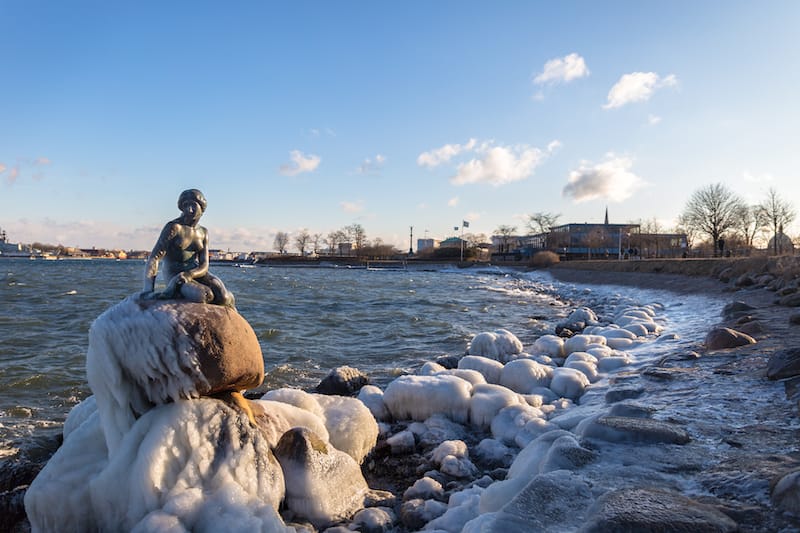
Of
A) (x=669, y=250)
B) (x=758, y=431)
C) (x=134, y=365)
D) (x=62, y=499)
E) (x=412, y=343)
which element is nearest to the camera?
(x=62, y=499)

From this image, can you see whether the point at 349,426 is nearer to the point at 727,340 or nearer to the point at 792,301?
the point at 727,340

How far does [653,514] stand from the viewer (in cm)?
204

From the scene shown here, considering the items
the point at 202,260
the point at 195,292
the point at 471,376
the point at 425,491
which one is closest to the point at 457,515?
the point at 425,491

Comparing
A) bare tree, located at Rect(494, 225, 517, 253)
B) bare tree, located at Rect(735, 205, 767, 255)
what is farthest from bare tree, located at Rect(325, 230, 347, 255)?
bare tree, located at Rect(735, 205, 767, 255)

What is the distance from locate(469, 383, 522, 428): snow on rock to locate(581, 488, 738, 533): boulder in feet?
8.98

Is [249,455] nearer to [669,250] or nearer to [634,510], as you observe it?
[634,510]

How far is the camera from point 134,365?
300 cm

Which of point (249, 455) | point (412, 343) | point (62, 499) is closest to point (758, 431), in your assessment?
point (249, 455)

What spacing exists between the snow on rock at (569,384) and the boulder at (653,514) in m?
3.73

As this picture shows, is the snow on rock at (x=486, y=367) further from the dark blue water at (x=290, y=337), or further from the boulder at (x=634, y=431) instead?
the boulder at (x=634, y=431)

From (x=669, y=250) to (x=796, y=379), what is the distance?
226 ft

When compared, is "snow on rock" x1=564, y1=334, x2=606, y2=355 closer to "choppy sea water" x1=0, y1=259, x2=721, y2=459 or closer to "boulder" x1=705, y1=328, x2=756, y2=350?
"choppy sea water" x1=0, y1=259, x2=721, y2=459

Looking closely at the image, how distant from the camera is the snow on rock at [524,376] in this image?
20.2 ft

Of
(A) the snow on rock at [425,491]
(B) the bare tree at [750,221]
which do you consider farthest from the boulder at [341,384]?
(B) the bare tree at [750,221]
